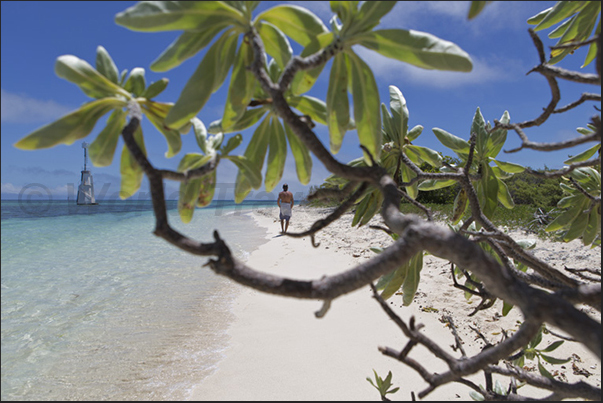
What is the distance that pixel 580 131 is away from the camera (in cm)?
154

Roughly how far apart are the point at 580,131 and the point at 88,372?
16.0 feet

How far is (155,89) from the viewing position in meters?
0.72

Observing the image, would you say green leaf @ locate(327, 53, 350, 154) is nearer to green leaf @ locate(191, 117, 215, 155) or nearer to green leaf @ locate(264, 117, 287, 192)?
green leaf @ locate(264, 117, 287, 192)

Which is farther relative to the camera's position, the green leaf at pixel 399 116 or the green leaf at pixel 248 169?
the green leaf at pixel 399 116

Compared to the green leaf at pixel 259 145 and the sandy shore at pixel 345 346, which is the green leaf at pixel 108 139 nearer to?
the green leaf at pixel 259 145

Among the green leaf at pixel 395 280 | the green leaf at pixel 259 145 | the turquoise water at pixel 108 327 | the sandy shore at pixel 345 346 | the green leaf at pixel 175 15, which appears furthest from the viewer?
the turquoise water at pixel 108 327

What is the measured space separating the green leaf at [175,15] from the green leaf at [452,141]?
2.94 feet

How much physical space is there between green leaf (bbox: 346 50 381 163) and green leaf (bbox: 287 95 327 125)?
0.11 metres

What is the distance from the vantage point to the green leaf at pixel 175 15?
542mm

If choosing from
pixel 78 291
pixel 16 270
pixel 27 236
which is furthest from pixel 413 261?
pixel 27 236

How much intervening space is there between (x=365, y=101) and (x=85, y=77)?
20.9 inches

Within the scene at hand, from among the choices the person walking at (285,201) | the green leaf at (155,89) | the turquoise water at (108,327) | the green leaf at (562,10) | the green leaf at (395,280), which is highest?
the green leaf at (562,10)

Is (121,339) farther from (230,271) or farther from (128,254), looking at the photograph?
(128,254)

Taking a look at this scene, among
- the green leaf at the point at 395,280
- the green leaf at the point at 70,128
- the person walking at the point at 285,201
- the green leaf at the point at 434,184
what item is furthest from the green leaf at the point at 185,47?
the person walking at the point at 285,201
